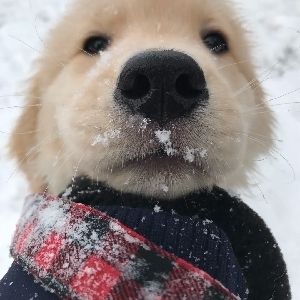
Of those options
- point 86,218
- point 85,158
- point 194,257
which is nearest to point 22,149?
point 85,158

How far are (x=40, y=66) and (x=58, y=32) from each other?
0.72 feet

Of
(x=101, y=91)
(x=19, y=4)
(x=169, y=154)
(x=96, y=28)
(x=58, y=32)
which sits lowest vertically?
(x=169, y=154)

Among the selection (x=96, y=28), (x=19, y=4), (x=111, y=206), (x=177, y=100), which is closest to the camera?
(x=177, y=100)

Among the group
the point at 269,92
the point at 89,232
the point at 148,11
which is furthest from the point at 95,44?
the point at 269,92

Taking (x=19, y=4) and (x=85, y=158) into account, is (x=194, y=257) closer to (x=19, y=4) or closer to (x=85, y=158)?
(x=85, y=158)

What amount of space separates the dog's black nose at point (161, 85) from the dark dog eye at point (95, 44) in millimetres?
769

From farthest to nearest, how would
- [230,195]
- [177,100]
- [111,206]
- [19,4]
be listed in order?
[19,4] < [230,195] < [111,206] < [177,100]

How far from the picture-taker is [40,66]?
8.27ft

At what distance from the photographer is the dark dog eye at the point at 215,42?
2.20 meters

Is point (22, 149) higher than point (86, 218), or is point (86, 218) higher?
point (22, 149)

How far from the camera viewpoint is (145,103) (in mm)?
1273

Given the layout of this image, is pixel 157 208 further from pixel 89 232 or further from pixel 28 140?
pixel 28 140

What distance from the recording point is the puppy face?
4.29 feet

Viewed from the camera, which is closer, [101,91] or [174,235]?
[174,235]
